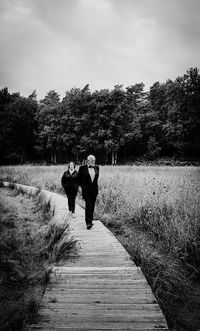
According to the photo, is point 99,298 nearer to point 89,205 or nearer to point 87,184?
point 89,205

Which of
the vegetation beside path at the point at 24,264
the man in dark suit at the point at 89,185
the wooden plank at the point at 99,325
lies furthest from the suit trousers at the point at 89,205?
the wooden plank at the point at 99,325

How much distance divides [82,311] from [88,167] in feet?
12.6

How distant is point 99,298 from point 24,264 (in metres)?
2.41

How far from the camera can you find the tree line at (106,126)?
31000 millimetres

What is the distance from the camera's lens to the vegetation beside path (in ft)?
9.53

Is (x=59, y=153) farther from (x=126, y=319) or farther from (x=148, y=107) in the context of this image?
(x=126, y=319)

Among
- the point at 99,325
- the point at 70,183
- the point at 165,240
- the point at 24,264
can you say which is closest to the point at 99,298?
the point at 99,325

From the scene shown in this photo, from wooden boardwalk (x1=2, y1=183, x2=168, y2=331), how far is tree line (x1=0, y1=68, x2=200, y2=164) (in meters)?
27.7

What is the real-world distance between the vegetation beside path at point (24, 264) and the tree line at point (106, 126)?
25988 mm

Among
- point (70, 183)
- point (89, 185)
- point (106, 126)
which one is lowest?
point (70, 183)

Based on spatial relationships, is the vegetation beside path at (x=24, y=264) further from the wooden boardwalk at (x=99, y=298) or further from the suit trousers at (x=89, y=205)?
the suit trousers at (x=89, y=205)

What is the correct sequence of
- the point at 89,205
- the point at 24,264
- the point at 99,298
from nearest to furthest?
1. the point at 99,298
2. the point at 24,264
3. the point at 89,205

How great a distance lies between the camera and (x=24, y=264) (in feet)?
16.0

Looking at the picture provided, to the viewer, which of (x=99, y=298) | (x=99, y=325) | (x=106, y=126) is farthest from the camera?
(x=106, y=126)
